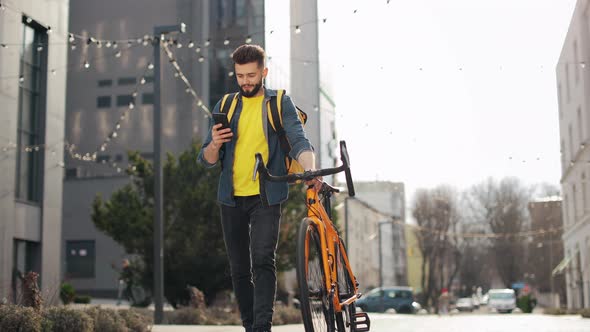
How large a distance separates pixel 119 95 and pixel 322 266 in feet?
133

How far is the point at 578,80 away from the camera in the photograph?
3519 cm

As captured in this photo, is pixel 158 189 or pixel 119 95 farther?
pixel 119 95

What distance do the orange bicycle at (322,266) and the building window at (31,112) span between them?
67.6 ft

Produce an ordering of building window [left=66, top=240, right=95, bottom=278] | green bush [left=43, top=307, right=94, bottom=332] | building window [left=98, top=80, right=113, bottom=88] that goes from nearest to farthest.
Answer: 1. green bush [left=43, top=307, right=94, bottom=332]
2. building window [left=66, top=240, right=95, bottom=278]
3. building window [left=98, top=80, right=113, bottom=88]

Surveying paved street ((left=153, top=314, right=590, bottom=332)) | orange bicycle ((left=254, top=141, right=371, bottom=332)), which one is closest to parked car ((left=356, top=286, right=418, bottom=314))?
paved street ((left=153, top=314, right=590, bottom=332))

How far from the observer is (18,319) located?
697 cm

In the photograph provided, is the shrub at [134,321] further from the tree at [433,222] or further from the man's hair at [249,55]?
the tree at [433,222]

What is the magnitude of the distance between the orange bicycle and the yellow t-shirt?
201mm

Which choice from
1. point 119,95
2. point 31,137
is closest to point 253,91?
point 31,137

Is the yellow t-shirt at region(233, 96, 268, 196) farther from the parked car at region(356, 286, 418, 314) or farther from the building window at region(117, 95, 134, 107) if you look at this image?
the building window at region(117, 95, 134, 107)

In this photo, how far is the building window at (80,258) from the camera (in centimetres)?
4047

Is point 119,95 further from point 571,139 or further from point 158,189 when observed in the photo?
point 158,189

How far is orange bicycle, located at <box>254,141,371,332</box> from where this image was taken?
392 cm

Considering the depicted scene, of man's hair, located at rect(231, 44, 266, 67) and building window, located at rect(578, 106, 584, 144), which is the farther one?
building window, located at rect(578, 106, 584, 144)
